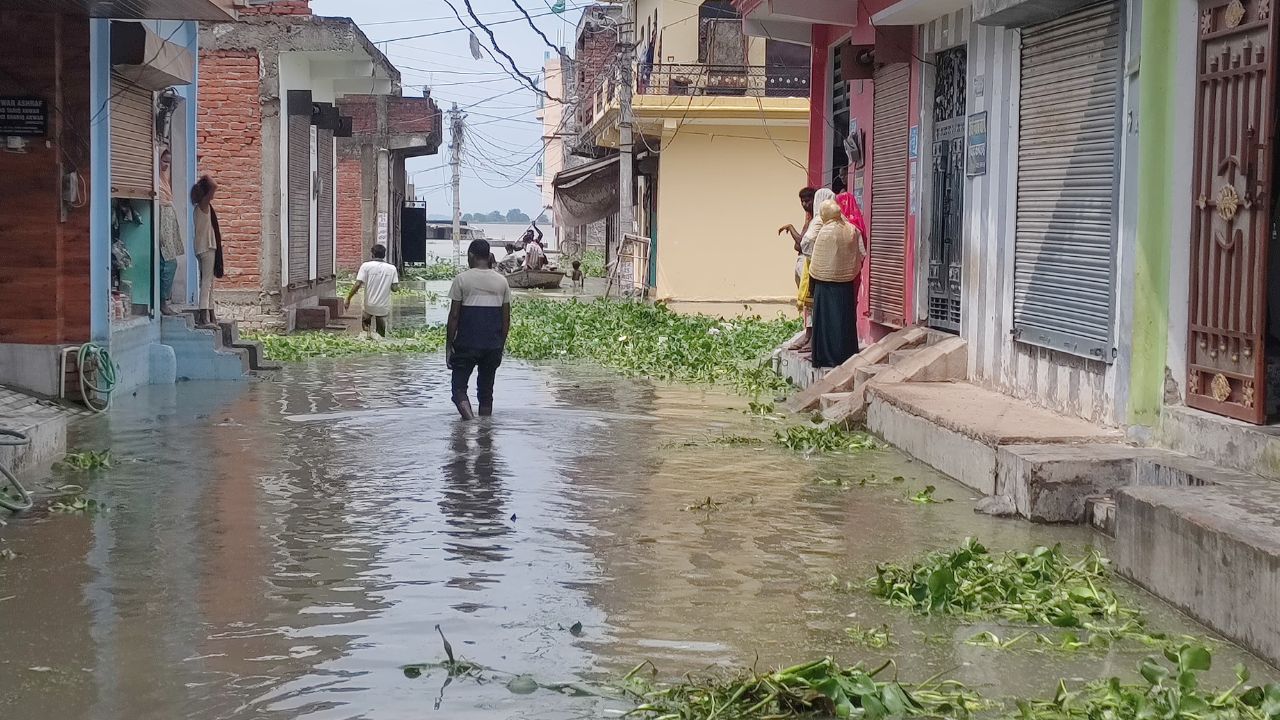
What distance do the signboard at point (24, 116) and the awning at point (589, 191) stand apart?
2191 centimetres

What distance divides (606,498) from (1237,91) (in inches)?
172

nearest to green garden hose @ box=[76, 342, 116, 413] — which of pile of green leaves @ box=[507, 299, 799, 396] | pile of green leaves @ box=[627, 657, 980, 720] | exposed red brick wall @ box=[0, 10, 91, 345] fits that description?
exposed red brick wall @ box=[0, 10, 91, 345]

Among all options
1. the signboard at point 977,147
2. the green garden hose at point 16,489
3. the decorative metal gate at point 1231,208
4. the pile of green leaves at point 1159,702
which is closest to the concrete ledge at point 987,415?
the decorative metal gate at point 1231,208

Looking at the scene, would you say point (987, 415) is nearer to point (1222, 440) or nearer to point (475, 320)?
point (1222, 440)

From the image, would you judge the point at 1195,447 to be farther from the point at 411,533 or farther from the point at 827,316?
the point at 827,316

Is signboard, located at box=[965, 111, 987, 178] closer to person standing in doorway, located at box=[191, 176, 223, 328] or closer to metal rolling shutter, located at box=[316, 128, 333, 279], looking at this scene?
person standing in doorway, located at box=[191, 176, 223, 328]

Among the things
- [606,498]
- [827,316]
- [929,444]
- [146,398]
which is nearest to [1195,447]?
[929,444]

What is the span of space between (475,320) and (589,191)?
74.8 feet

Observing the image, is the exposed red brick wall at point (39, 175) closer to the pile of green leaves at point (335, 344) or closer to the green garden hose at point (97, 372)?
the green garden hose at point (97, 372)

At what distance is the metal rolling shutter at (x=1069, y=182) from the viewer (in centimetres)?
1009

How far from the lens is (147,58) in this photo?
14.2m

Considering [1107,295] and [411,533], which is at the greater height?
[1107,295]

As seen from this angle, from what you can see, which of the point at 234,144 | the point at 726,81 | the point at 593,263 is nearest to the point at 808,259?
the point at 234,144

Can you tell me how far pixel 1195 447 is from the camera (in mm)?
8430
